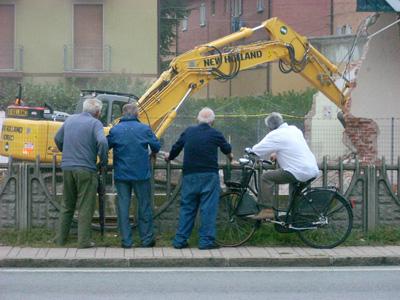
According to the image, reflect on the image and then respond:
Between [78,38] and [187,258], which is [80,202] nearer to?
[187,258]

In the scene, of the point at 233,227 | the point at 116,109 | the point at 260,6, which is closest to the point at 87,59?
the point at 260,6

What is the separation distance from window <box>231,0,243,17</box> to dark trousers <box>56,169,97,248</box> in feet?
117

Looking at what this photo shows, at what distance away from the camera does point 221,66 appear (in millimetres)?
17797

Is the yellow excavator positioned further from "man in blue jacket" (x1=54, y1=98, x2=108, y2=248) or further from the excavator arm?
"man in blue jacket" (x1=54, y1=98, x2=108, y2=248)

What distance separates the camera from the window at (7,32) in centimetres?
3531

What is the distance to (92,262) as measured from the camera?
36.7 feet

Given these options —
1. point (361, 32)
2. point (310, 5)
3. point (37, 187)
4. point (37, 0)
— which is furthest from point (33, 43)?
point (37, 187)

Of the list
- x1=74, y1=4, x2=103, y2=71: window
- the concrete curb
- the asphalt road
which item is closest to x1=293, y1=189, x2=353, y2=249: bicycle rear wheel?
the concrete curb

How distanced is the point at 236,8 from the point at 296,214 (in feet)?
120

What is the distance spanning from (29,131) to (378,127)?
825cm

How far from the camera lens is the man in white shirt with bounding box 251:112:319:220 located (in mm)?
12070

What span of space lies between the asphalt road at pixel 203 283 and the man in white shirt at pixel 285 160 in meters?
1.48

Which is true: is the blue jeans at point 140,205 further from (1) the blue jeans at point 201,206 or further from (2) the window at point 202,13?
(2) the window at point 202,13

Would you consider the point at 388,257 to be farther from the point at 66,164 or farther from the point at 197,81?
the point at 197,81
